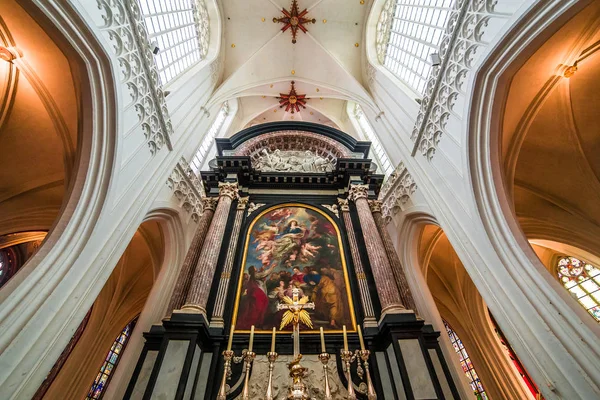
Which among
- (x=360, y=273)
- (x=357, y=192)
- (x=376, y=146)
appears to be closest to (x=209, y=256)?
(x=360, y=273)

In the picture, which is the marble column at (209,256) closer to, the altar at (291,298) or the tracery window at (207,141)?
the altar at (291,298)

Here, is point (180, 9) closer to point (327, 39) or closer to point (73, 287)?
point (327, 39)

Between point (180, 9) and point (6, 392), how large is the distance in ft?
37.6

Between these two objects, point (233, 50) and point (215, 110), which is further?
point (233, 50)

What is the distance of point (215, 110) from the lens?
41.6ft

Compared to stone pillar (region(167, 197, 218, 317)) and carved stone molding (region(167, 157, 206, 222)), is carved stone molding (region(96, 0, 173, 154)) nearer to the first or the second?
carved stone molding (region(167, 157, 206, 222))

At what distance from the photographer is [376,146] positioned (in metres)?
13.4

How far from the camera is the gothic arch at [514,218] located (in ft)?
10.1

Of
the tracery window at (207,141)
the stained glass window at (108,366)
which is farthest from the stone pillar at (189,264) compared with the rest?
the stained glass window at (108,366)

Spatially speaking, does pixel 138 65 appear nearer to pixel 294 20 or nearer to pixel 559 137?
pixel 559 137

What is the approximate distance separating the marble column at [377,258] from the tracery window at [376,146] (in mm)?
3528

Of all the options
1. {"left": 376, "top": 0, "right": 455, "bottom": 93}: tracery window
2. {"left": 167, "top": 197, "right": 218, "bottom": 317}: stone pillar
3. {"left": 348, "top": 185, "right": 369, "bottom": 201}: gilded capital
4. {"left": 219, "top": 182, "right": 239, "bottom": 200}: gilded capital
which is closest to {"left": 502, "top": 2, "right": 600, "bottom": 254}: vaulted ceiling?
{"left": 376, "top": 0, "right": 455, "bottom": 93}: tracery window

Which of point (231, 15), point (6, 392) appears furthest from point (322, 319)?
point (231, 15)

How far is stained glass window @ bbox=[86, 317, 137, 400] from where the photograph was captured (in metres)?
9.61
